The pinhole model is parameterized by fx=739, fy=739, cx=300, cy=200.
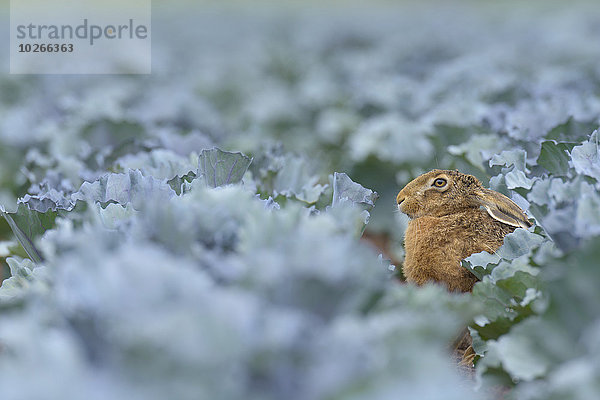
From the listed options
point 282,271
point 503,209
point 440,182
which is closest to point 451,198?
point 440,182

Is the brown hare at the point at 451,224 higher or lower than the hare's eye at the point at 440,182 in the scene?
lower

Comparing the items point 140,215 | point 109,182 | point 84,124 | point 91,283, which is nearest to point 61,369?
point 91,283

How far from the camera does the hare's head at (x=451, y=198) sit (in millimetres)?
2775

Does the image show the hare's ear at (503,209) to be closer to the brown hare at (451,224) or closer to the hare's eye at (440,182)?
the brown hare at (451,224)

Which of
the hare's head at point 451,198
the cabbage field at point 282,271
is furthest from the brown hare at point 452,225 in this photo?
the cabbage field at point 282,271

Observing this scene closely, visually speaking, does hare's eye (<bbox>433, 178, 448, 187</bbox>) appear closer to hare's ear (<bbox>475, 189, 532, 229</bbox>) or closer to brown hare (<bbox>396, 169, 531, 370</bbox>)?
brown hare (<bbox>396, 169, 531, 370</bbox>)

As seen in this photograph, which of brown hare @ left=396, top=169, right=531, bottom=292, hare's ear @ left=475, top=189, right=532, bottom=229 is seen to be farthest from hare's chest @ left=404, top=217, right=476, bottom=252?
hare's ear @ left=475, top=189, right=532, bottom=229

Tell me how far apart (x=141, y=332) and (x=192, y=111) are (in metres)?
5.60

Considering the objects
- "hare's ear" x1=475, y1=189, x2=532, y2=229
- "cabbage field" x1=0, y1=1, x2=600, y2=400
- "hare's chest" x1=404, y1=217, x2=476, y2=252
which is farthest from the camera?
"hare's chest" x1=404, y1=217, x2=476, y2=252

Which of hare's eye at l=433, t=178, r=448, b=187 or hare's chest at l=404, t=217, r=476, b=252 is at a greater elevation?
hare's eye at l=433, t=178, r=448, b=187

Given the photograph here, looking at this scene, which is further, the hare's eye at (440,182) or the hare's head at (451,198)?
the hare's eye at (440,182)

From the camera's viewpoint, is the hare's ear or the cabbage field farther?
the hare's ear

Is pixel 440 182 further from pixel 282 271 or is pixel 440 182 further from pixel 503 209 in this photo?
pixel 282 271

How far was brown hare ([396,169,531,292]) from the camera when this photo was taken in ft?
9.21
